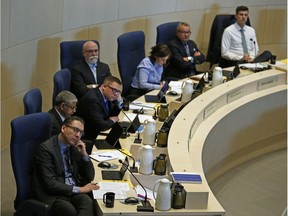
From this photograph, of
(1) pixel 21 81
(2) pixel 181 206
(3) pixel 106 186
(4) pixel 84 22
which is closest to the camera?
(2) pixel 181 206

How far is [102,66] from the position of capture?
7.43 metres

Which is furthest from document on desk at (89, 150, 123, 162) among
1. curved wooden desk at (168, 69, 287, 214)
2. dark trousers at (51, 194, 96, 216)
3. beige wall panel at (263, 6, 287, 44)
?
beige wall panel at (263, 6, 287, 44)

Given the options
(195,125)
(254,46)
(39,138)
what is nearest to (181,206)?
(39,138)

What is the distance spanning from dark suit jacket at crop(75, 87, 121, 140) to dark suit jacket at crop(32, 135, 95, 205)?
113cm

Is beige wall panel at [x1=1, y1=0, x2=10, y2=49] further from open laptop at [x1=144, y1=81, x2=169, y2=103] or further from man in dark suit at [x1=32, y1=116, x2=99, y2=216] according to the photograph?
man in dark suit at [x1=32, y1=116, x2=99, y2=216]

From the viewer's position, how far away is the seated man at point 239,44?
904cm

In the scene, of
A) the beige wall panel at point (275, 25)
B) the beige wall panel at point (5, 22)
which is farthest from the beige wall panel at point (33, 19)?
the beige wall panel at point (275, 25)

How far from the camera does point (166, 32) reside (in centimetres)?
867

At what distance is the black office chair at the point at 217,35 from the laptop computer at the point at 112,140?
4117mm

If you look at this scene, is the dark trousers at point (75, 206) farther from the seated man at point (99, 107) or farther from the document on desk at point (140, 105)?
the document on desk at point (140, 105)

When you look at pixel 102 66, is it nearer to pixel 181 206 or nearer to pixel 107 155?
pixel 107 155

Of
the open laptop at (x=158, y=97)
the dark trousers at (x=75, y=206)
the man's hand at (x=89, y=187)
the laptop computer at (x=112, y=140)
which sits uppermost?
the open laptop at (x=158, y=97)

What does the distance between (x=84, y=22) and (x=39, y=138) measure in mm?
3353

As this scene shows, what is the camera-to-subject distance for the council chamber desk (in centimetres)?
486
